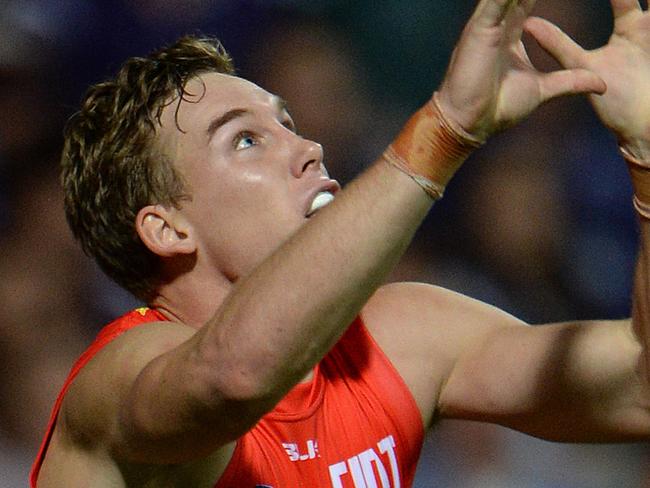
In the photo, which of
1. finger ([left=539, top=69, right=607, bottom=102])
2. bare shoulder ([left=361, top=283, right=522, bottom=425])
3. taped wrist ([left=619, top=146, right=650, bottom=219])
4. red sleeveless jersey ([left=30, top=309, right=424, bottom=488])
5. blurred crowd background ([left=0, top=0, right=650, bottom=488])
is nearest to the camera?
finger ([left=539, top=69, right=607, bottom=102])

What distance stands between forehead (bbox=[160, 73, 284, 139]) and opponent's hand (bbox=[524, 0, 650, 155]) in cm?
69

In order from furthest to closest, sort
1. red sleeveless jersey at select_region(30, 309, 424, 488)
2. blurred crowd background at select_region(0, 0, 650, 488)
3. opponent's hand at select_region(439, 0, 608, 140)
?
blurred crowd background at select_region(0, 0, 650, 488)
red sleeveless jersey at select_region(30, 309, 424, 488)
opponent's hand at select_region(439, 0, 608, 140)

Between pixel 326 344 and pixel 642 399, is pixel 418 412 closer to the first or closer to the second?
pixel 642 399

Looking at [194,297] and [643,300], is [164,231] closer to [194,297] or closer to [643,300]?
[194,297]

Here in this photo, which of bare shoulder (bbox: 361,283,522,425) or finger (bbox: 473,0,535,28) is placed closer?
finger (bbox: 473,0,535,28)

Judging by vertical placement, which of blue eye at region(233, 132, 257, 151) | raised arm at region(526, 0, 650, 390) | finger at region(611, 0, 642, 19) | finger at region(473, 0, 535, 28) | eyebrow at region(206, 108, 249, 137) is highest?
finger at region(473, 0, 535, 28)

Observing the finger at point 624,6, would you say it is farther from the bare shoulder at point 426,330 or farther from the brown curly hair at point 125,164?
the brown curly hair at point 125,164

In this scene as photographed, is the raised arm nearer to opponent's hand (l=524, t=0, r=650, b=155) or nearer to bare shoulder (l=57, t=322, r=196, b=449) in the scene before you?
opponent's hand (l=524, t=0, r=650, b=155)

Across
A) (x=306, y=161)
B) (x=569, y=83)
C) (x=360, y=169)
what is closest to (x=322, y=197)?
(x=306, y=161)

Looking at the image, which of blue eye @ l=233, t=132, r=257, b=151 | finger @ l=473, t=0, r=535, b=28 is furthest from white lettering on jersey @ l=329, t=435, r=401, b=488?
finger @ l=473, t=0, r=535, b=28

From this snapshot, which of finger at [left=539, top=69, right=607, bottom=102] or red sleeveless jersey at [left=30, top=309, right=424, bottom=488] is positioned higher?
finger at [left=539, top=69, right=607, bottom=102]

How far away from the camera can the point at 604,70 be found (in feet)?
6.99


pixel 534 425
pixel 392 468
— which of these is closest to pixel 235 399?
pixel 392 468

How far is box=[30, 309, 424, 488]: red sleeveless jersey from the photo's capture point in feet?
7.73
